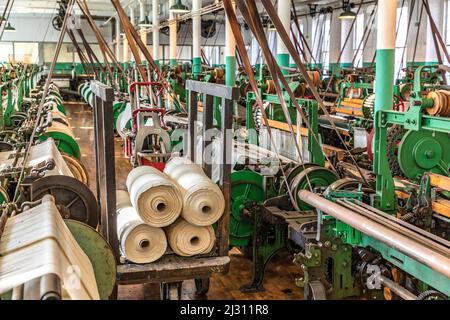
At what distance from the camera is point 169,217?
12.5 feet

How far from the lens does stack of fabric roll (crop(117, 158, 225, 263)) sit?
378 cm

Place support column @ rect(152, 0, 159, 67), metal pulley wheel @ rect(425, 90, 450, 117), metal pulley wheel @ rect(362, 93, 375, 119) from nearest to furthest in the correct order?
metal pulley wheel @ rect(425, 90, 450, 117) → metal pulley wheel @ rect(362, 93, 375, 119) → support column @ rect(152, 0, 159, 67)

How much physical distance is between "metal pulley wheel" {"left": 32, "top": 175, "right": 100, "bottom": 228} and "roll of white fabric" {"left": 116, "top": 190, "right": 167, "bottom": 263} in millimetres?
239

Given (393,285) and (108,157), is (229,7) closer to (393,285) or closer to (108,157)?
(108,157)

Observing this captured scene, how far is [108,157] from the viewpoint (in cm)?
371

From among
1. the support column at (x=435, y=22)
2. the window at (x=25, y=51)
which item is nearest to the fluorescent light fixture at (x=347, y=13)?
the support column at (x=435, y=22)

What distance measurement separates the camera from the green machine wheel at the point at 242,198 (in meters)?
5.44

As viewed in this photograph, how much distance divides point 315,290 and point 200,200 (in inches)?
43.3

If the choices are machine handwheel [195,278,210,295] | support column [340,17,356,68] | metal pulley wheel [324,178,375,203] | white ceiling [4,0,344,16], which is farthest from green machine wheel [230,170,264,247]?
support column [340,17,356,68]

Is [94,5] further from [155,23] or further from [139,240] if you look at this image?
[139,240]

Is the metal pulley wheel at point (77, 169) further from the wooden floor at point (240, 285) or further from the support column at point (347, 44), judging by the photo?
the support column at point (347, 44)

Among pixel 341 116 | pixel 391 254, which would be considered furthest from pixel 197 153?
pixel 341 116

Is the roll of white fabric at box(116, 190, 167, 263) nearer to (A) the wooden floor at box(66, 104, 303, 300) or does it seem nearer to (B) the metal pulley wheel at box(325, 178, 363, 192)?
(A) the wooden floor at box(66, 104, 303, 300)

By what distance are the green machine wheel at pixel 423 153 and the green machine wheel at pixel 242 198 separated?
1.33m
